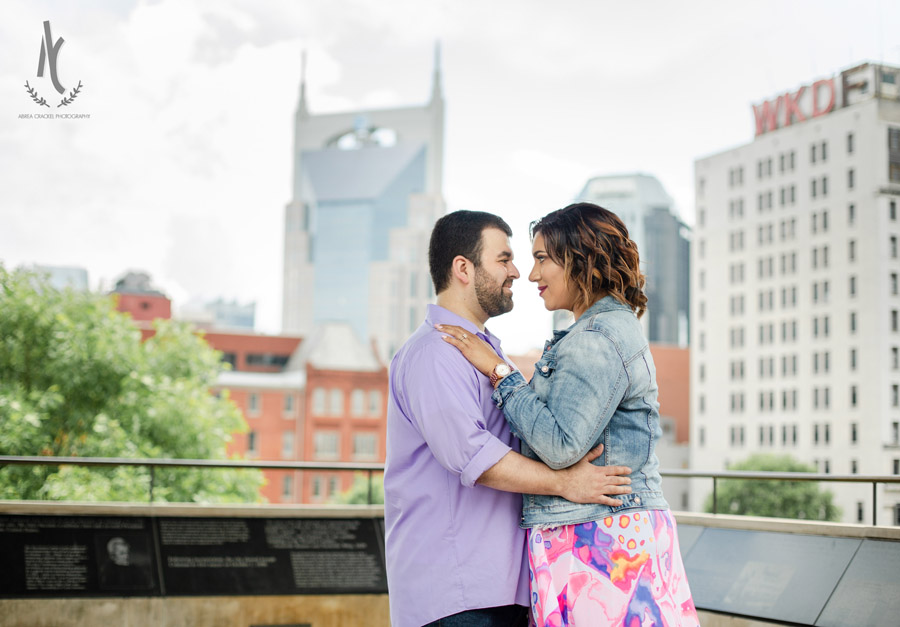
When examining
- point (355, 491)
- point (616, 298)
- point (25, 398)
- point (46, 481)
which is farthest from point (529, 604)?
point (355, 491)

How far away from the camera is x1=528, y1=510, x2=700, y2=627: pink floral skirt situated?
232 cm

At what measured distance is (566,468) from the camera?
2352mm

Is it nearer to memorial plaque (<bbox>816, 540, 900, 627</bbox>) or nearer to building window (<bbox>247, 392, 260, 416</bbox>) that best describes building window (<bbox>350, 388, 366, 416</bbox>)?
building window (<bbox>247, 392, 260, 416</bbox>)

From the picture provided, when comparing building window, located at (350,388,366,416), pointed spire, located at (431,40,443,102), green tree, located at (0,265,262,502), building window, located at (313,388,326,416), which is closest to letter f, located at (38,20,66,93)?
green tree, located at (0,265,262,502)

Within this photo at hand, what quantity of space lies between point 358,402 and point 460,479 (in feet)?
165

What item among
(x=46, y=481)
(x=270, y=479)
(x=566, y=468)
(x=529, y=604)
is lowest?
(x=270, y=479)

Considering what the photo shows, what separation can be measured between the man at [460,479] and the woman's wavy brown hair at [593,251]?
8.8 inches

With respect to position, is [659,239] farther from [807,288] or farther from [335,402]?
[335,402]

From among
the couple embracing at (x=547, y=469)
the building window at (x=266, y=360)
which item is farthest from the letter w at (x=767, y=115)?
the couple embracing at (x=547, y=469)

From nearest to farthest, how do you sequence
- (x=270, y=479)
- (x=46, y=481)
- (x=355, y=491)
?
(x=46, y=481) → (x=355, y=491) → (x=270, y=479)

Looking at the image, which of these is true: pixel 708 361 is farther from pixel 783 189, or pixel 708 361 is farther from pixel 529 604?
pixel 529 604

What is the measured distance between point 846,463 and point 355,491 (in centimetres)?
2978

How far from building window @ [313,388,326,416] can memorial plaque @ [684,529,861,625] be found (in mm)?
46736

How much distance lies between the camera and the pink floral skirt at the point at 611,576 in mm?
2318
